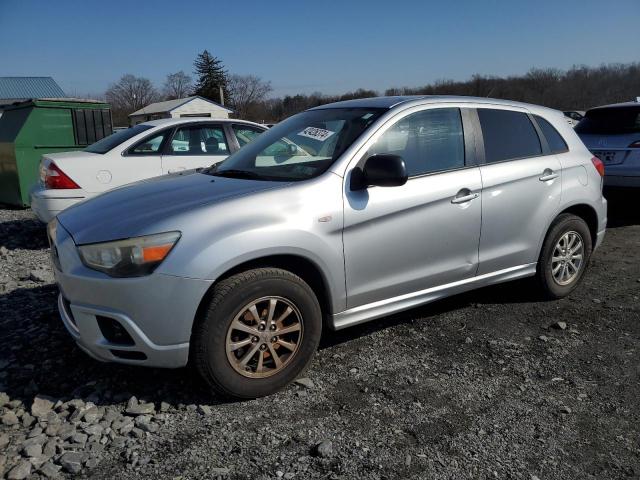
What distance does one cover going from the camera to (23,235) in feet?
24.2

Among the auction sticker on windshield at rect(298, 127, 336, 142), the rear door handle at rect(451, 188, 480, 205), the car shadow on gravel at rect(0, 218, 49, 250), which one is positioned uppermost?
the auction sticker on windshield at rect(298, 127, 336, 142)

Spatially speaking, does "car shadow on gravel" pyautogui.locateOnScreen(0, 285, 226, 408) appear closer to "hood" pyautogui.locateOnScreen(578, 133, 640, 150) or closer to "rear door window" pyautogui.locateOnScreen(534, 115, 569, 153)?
"rear door window" pyautogui.locateOnScreen(534, 115, 569, 153)

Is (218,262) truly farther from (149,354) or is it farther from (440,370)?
(440,370)

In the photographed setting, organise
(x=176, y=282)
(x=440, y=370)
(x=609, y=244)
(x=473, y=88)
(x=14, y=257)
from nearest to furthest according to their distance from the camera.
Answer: (x=176, y=282)
(x=440, y=370)
(x=14, y=257)
(x=609, y=244)
(x=473, y=88)

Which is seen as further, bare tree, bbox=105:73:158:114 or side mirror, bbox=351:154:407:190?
bare tree, bbox=105:73:158:114

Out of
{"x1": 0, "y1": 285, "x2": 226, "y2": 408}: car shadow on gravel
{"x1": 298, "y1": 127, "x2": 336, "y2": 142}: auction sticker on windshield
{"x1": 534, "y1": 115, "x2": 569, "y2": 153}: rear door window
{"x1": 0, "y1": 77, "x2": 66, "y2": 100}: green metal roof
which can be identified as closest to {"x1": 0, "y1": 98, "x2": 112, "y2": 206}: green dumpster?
{"x1": 0, "y1": 285, "x2": 226, "y2": 408}: car shadow on gravel

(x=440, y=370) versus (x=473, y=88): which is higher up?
(x=473, y=88)

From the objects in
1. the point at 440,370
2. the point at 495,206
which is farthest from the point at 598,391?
the point at 495,206

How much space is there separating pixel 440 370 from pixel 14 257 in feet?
16.9

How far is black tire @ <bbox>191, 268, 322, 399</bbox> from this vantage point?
286 cm

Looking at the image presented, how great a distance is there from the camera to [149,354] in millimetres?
2832

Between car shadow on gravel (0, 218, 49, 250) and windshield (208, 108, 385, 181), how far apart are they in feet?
13.4

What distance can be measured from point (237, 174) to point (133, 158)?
11.9 ft

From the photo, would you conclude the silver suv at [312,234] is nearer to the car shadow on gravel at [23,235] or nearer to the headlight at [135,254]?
the headlight at [135,254]
